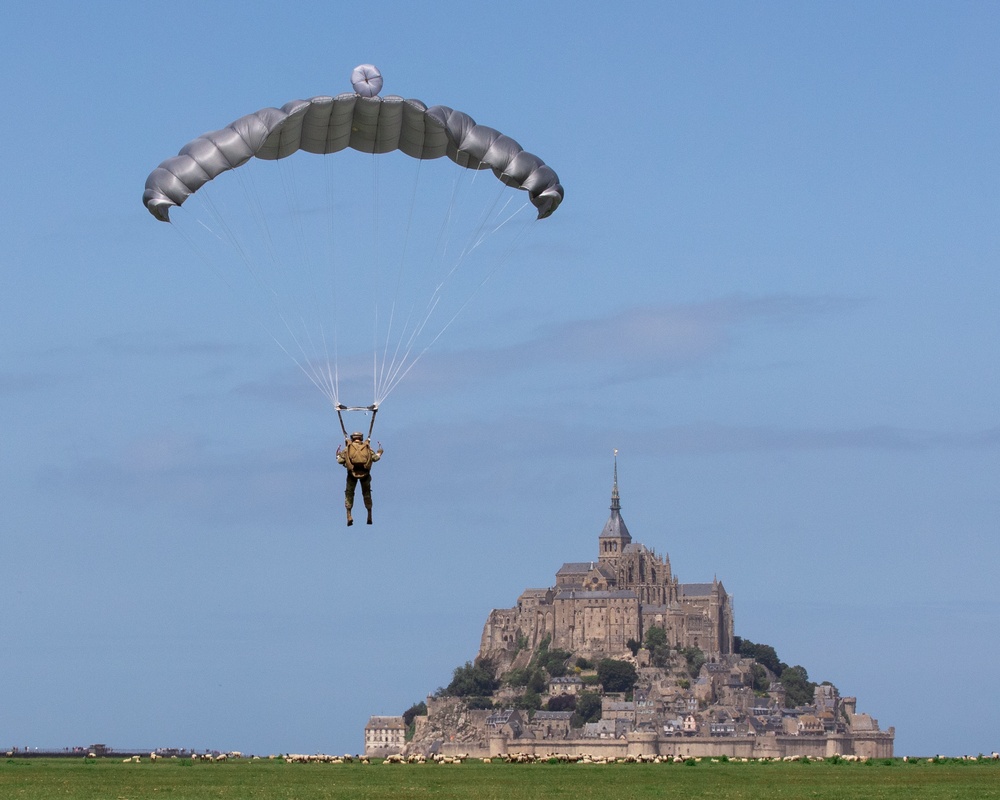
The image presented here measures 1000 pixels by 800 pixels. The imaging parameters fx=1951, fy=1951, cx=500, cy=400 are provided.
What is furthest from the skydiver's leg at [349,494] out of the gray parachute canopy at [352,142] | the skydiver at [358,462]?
the gray parachute canopy at [352,142]

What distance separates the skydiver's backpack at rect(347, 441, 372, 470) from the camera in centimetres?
3697

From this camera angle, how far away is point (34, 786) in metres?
49.0

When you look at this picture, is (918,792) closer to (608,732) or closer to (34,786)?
(34,786)

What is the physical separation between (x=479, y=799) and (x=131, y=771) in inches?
967

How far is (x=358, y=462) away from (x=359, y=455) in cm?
14

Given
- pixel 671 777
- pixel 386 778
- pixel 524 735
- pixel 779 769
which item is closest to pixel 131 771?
pixel 386 778

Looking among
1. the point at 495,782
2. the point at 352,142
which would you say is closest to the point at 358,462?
the point at 352,142

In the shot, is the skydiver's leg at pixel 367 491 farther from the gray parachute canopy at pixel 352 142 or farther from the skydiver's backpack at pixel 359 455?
the gray parachute canopy at pixel 352 142

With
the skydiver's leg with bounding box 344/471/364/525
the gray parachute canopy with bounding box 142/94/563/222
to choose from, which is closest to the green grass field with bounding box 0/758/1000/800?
the skydiver's leg with bounding box 344/471/364/525

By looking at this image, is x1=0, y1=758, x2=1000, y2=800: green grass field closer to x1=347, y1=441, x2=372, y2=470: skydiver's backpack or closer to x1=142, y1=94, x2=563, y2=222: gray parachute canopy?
x1=347, y1=441, x2=372, y2=470: skydiver's backpack

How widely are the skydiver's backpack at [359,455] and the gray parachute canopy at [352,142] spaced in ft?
20.7

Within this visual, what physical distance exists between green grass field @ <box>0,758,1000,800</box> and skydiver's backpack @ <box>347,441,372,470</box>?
30.2 feet

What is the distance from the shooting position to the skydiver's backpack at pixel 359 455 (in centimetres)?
3697

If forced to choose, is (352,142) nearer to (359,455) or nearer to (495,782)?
(359,455)
